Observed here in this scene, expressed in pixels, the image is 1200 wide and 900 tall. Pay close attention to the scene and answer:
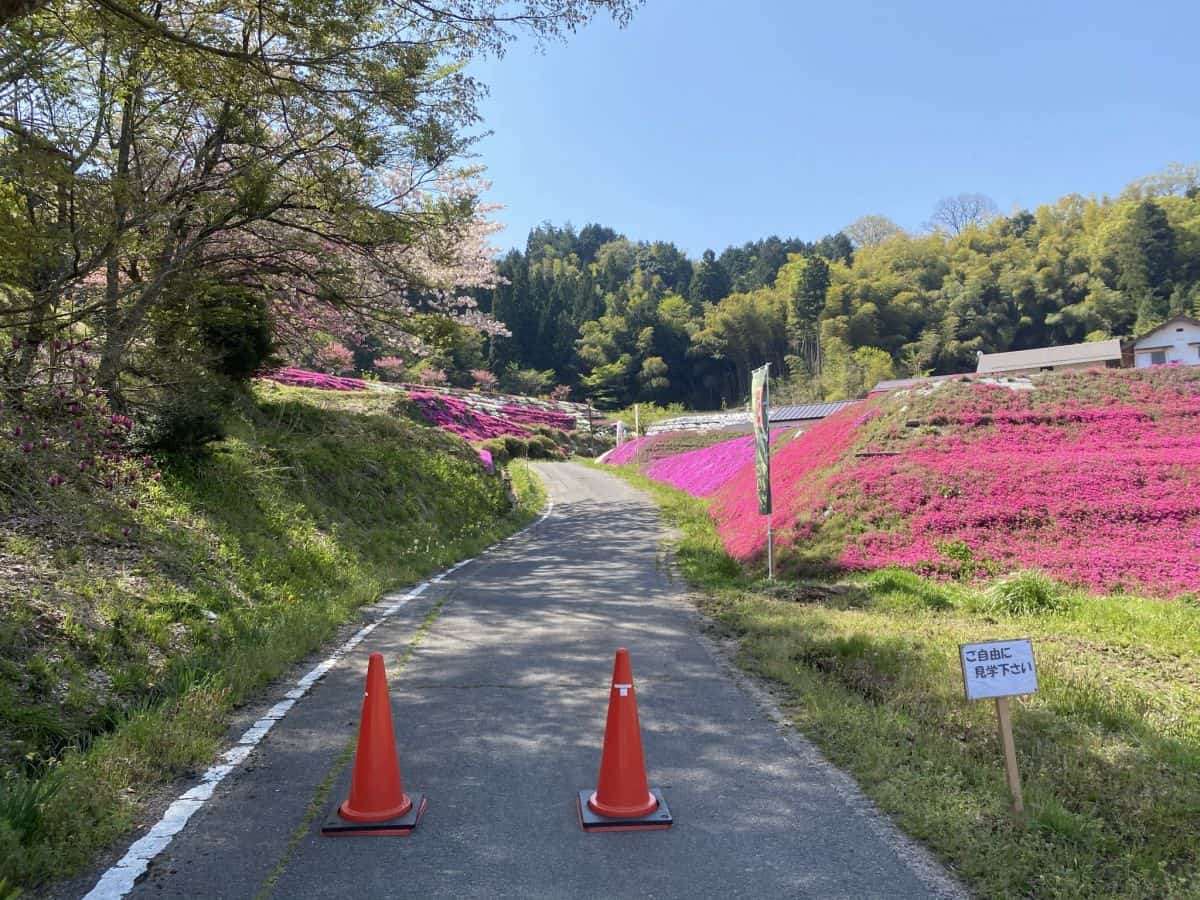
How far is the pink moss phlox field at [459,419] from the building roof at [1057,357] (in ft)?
106

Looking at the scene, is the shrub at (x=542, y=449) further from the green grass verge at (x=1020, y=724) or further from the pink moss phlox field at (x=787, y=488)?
the green grass verge at (x=1020, y=724)

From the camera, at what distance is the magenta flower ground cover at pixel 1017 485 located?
34.5ft

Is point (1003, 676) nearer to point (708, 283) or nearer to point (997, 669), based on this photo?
point (997, 669)

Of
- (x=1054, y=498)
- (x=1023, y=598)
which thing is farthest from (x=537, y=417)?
(x=1023, y=598)

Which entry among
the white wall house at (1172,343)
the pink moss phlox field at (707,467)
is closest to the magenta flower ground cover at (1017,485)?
the pink moss phlox field at (707,467)

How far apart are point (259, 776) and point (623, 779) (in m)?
2.09

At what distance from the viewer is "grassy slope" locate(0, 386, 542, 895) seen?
381 centimetres

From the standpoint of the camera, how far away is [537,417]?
5772 cm

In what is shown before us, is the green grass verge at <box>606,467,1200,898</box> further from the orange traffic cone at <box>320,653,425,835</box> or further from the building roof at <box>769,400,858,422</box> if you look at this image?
the building roof at <box>769,400,858,422</box>

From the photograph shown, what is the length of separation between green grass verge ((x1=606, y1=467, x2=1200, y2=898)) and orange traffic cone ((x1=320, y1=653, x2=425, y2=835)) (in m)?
2.44

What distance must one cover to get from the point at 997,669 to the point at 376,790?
10.4ft

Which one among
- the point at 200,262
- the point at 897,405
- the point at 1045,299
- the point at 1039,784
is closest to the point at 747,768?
→ the point at 1039,784

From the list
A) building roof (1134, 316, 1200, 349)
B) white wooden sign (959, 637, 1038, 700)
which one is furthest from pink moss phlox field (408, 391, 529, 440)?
building roof (1134, 316, 1200, 349)

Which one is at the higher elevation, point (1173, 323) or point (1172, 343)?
point (1173, 323)
